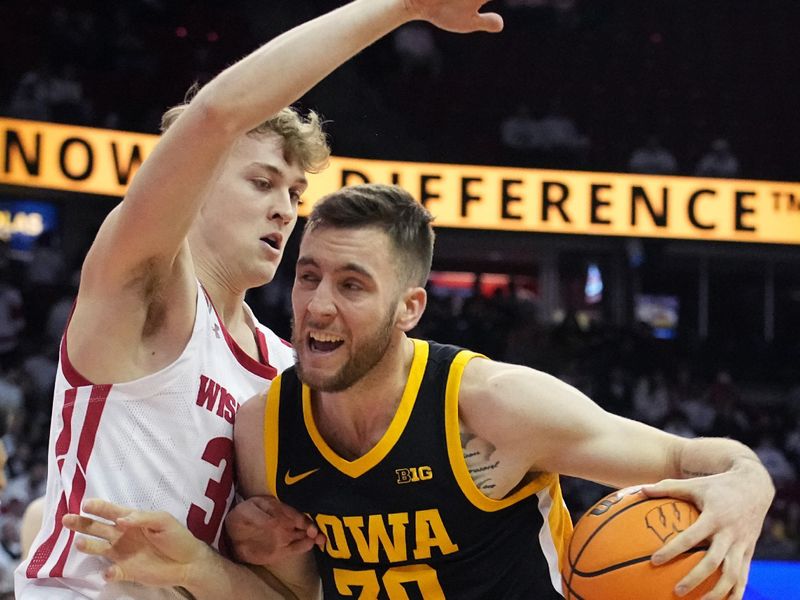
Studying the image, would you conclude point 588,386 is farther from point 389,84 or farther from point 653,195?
point 389,84

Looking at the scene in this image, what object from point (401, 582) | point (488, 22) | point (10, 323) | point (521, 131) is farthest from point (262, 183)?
point (521, 131)

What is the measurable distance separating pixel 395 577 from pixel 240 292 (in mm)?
933

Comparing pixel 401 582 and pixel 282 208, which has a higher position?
pixel 282 208

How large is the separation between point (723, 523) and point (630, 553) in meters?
0.22

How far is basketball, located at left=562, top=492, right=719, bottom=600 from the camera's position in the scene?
2371 millimetres

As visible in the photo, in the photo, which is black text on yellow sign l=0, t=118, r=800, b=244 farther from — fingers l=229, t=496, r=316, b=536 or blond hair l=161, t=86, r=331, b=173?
fingers l=229, t=496, r=316, b=536

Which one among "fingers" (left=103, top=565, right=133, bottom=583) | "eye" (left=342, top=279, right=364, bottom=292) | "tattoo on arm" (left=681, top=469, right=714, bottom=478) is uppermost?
"eye" (left=342, top=279, right=364, bottom=292)

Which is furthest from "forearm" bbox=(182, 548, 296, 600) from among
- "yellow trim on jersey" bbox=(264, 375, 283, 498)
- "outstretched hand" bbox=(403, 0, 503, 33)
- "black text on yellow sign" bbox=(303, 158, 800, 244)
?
"black text on yellow sign" bbox=(303, 158, 800, 244)

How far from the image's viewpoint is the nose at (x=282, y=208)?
3.01 m

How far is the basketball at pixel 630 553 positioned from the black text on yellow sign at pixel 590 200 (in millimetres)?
9258

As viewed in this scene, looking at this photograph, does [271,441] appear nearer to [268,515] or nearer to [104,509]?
[268,515]

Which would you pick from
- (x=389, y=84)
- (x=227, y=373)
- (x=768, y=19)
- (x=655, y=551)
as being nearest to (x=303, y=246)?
(x=227, y=373)

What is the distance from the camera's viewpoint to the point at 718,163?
42.0 ft

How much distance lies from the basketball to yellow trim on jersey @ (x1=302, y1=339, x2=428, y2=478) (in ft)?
1.71
